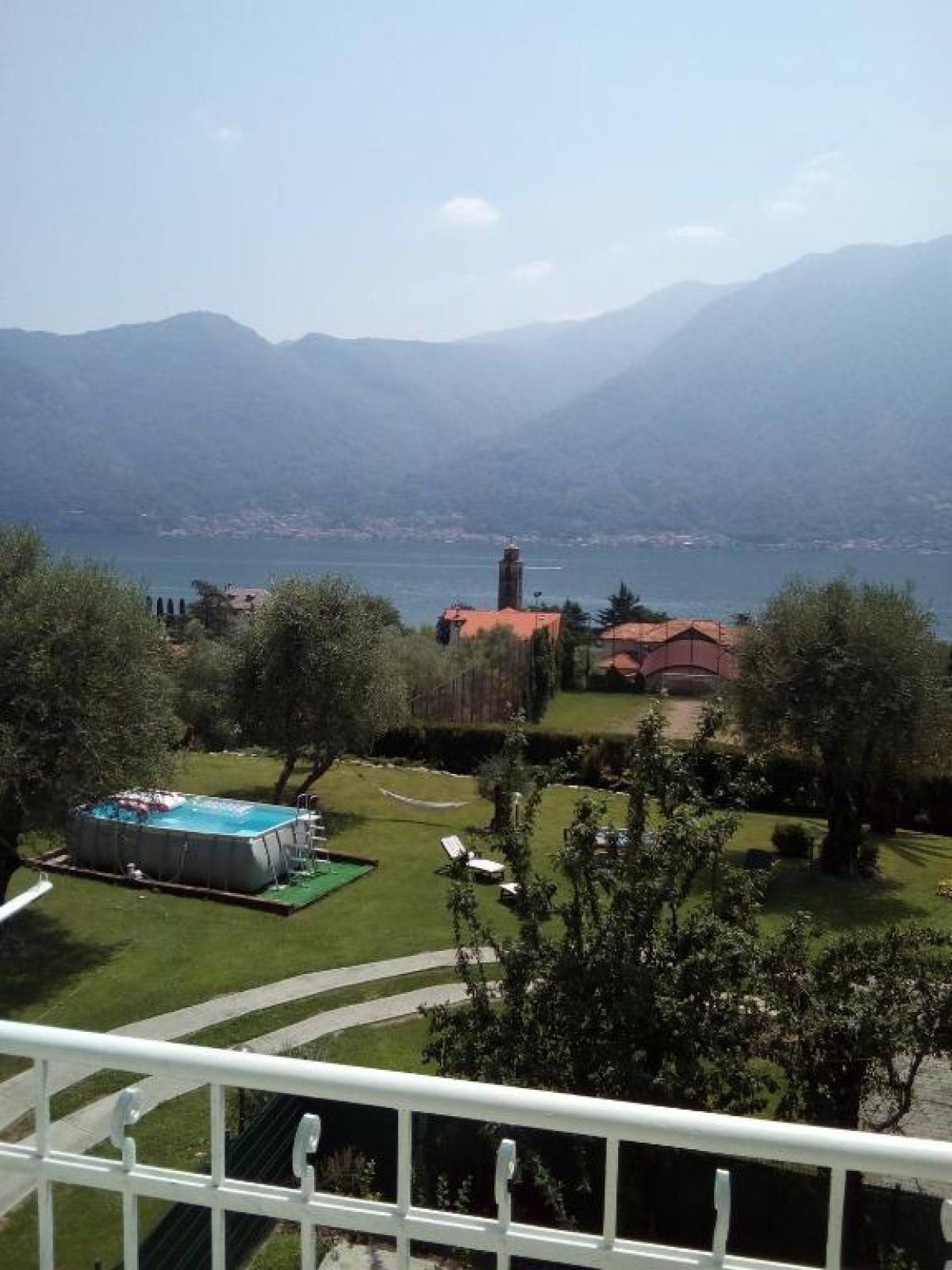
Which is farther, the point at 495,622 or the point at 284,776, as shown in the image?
the point at 495,622

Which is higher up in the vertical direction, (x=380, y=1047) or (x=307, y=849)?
(x=307, y=849)

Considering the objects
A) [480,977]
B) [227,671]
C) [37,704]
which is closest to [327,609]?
[227,671]

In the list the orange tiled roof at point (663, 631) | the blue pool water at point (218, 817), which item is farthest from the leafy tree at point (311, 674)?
the orange tiled roof at point (663, 631)

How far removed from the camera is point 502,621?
7500 cm

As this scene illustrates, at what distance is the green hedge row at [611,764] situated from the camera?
97.5 ft

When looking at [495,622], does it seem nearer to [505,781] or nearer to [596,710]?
[596,710]

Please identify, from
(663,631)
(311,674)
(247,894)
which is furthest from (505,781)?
(663,631)

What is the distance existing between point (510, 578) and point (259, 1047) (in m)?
85.8

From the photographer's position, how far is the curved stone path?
472 inches

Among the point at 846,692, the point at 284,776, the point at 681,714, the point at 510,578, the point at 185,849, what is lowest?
the point at 681,714

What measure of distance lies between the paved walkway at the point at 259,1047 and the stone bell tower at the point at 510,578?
266ft

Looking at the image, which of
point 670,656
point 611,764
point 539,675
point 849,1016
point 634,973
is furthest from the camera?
point 670,656

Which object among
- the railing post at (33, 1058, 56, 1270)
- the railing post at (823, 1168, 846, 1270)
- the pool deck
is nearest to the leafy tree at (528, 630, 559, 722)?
the pool deck

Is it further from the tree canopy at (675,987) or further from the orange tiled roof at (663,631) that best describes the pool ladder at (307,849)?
the orange tiled roof at (663,631)
